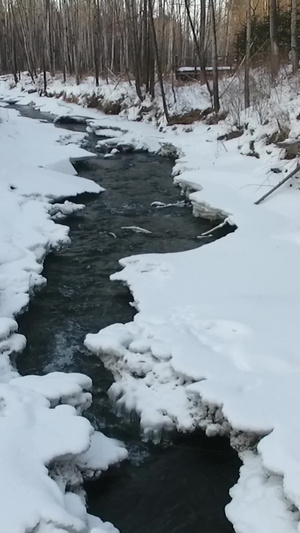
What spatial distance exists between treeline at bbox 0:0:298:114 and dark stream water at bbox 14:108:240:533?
778 cm

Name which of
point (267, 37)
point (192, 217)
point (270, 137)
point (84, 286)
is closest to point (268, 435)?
point (84, 286)

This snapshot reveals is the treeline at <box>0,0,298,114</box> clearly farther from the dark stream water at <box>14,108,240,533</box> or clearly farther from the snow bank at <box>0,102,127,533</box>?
the snow bank at <box>0,102,127,533</box>

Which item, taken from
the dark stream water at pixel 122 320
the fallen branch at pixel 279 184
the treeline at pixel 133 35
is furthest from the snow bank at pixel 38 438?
the treeline at pixel 133 35

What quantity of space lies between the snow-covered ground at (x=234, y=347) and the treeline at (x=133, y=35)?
958cm

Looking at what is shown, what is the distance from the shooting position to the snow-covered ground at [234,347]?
12.2 feet

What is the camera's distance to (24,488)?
3.25 meters

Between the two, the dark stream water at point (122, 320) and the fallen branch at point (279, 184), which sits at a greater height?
the fallen branch at point (279, 184)

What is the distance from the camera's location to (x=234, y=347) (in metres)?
5.12

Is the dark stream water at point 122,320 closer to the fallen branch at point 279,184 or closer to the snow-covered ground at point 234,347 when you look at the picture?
the snow-covered ground at point 234,347

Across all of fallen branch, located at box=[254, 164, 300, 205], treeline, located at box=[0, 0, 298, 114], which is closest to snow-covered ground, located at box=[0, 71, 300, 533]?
fallen branch, located at box=[254, 164, 300, 205]

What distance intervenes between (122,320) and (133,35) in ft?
62.4

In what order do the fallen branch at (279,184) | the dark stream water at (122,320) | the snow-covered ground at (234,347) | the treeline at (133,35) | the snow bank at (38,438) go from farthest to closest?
the treeline at (133,35)
the fallen branch at (279,184)
the dark stream water at (122,320)
the snow-covered ground at (234,347)
the snow bank at (38,438)

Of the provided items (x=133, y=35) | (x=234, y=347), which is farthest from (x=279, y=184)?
(x=133, y=35)

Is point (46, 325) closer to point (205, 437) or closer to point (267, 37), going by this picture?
point (205, 437)
